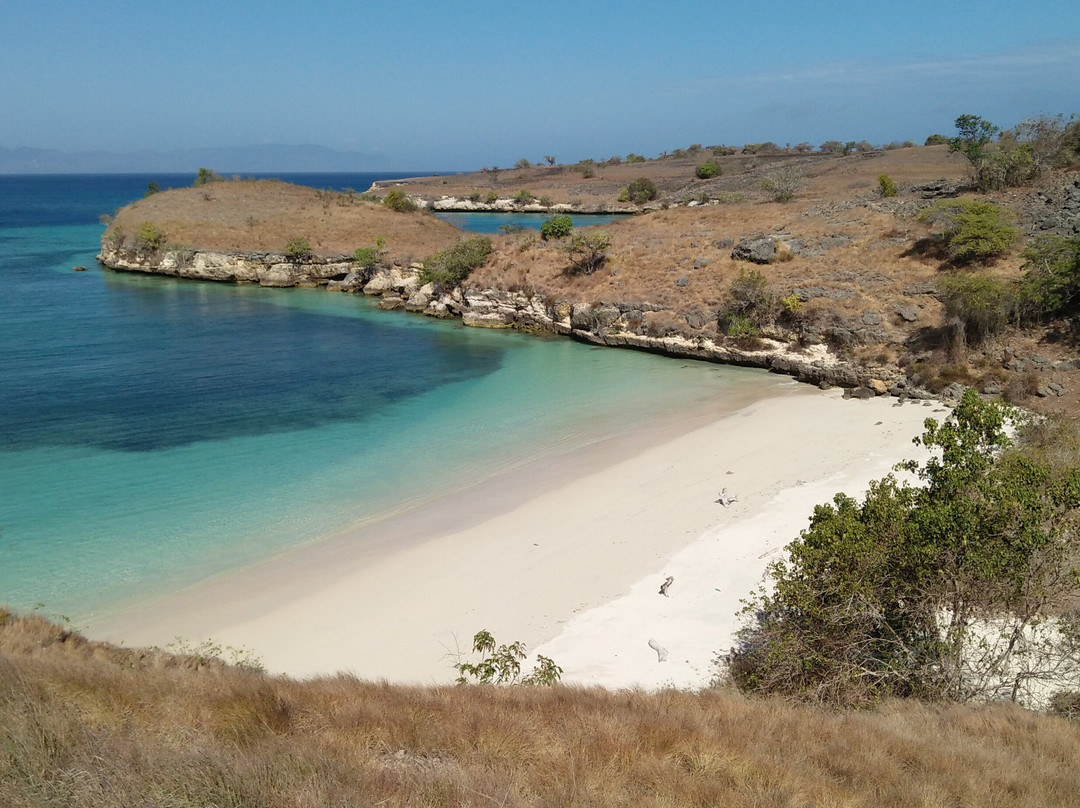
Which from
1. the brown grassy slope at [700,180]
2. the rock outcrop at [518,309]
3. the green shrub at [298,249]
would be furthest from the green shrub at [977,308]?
the green shrub at [298,249]

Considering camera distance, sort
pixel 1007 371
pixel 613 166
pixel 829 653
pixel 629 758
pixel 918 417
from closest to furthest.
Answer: pixel 629 758 → pixel 829 653 → pixel 918 417 → pixel 1007 371 → pixel 613 166

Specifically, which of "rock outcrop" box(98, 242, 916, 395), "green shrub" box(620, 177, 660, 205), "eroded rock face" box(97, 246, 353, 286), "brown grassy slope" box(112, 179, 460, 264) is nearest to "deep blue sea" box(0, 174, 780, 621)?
"rock outcrop" box(98, 242, 916, 395)

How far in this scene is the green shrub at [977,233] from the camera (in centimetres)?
2834

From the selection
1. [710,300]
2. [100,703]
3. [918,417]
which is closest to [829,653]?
[100,703]

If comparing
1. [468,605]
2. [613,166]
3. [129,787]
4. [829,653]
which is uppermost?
[613,166]

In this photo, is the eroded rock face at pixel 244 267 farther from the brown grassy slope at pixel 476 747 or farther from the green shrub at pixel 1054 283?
the brown grassy slope at pixel 476 747

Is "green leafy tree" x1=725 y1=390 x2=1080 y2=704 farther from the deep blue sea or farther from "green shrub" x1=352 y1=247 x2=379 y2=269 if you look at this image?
"green shrub" x1=352 y1=247 x2=379 y2=269

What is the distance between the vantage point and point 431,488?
58.0ft

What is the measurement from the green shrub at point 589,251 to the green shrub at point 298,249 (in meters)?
23.9

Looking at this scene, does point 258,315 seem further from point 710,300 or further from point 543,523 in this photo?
point 543,523

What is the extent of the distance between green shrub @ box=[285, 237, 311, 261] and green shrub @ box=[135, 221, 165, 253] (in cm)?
1140

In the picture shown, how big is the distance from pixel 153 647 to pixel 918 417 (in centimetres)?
2124

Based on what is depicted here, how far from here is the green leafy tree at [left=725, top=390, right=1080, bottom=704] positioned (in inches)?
324

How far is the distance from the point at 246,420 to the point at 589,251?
21.6 metres
